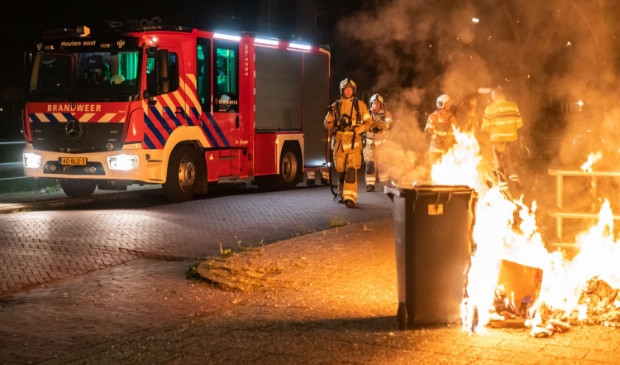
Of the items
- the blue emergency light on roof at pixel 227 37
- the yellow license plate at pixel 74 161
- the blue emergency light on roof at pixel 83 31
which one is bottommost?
the yellow license plate at pixel 74 161

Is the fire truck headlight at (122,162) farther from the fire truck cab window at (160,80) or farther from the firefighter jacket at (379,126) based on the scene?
the firefighter jacket at (379,126)

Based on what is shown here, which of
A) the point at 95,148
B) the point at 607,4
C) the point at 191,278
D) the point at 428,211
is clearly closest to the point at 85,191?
the point at 95,148

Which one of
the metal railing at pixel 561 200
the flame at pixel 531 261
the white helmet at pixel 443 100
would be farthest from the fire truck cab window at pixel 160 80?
the metal railing at pixel 561 200

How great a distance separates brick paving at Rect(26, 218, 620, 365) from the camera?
5.69 meters

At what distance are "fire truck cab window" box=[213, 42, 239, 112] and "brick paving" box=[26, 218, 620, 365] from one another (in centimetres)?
862

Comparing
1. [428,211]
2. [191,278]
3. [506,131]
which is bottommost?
[191,278]

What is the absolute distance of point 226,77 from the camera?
16.3 m

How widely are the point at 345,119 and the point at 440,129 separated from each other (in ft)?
5.13

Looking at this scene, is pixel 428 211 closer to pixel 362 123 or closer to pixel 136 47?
pixel 362 123

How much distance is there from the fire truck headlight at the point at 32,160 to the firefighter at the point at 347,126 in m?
4.90

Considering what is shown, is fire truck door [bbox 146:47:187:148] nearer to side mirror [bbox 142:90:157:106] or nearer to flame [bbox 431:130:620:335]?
side mirror [bbox 142:90:157:106]

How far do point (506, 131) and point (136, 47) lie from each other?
6.14 meters

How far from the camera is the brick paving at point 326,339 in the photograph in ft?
18.7

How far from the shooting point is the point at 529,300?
6398 mm
